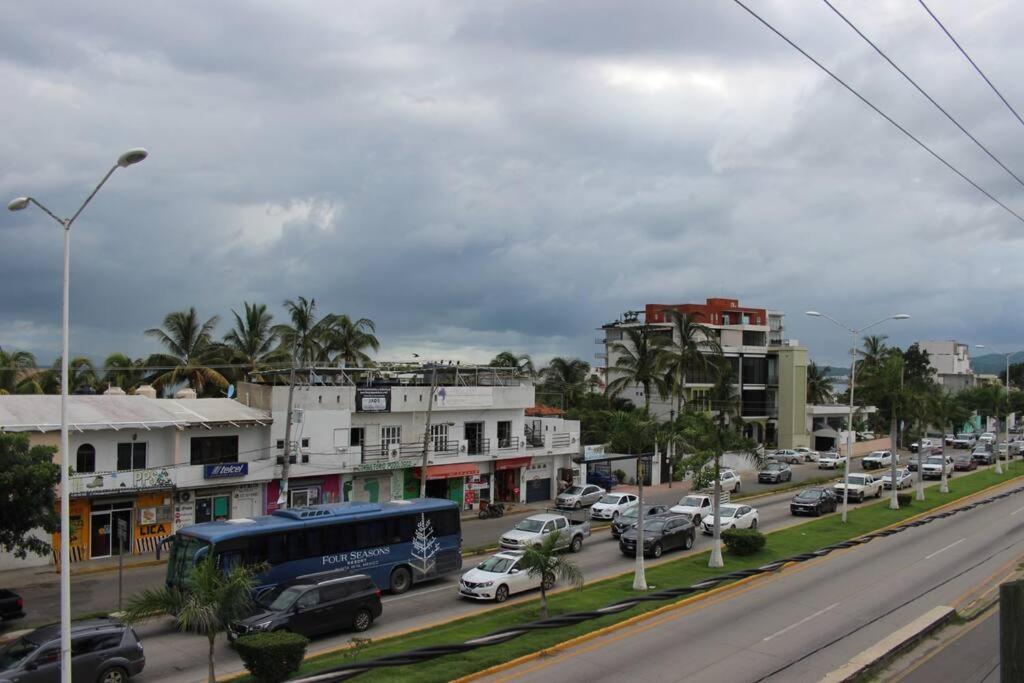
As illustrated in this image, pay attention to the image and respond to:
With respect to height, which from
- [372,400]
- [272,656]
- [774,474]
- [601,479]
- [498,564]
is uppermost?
[372,400]

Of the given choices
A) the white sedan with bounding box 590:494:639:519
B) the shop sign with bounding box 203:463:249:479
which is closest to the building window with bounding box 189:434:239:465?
the shop sign with bounding box 203:463:249:479

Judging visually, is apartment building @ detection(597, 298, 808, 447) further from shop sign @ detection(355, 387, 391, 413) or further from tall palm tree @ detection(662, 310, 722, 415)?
shop sign @ detection(355, 387, 391, 413)

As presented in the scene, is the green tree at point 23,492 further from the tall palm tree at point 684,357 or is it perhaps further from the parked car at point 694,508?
the tall palm tree at point 684,357

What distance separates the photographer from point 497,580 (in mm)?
24453

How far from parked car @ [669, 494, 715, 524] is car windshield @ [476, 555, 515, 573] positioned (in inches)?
553

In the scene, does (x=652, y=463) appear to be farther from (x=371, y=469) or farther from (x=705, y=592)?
(x=705, y=592)

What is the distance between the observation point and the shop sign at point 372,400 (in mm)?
41750

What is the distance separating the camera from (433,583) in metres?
27.8

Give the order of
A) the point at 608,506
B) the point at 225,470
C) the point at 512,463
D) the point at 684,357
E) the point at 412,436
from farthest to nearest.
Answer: the point at 684,357 → the point at 512,463 → the point at 412,436 → the point at 608,506 → the point at 225,470

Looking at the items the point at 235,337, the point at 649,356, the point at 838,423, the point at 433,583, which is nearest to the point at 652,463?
the point at 649,356

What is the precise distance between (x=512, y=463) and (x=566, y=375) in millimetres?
40234

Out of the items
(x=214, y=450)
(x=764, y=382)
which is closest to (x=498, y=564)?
(x=214, y=450)

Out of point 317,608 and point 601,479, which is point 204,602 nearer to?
point 317,608

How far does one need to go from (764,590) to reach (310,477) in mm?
23389
